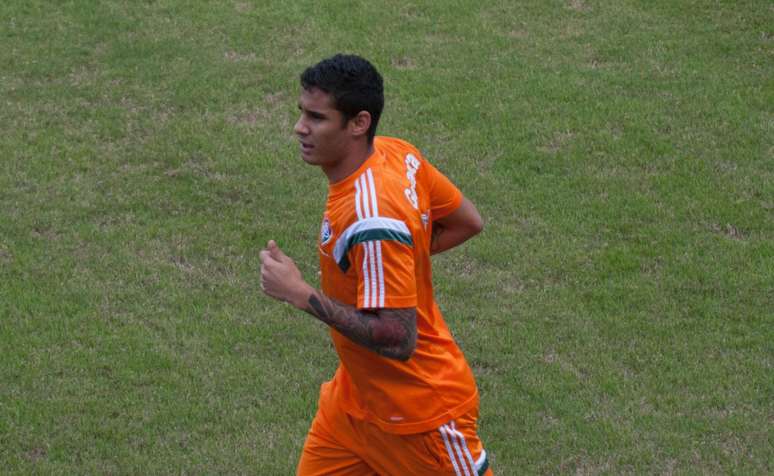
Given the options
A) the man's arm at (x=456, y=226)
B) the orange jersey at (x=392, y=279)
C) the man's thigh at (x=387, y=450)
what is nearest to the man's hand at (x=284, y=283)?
the orange jersey at (x=392, y=279)

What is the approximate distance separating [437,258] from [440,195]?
3736 mm

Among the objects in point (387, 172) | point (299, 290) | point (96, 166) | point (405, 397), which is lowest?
point (96, 166)

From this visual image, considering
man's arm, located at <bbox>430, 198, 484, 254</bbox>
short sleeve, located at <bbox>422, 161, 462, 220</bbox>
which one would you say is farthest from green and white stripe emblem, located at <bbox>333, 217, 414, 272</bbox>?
man's arm, located at <bbox>430, 198, 484, 254</bbox>

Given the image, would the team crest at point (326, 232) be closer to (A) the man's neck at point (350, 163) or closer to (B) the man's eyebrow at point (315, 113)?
(A) the man's neck at point (350, 163)

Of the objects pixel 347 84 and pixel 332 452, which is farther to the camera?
pixel 332 452

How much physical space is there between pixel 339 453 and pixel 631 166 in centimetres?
552

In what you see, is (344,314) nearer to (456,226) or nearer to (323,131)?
(323,131)

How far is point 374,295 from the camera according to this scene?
4.66 m

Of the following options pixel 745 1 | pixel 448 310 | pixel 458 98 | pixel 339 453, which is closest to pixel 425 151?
pixel 458 98

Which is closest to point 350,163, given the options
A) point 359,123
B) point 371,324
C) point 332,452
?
point 359,123

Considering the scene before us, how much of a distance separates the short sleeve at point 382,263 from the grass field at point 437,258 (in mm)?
2588

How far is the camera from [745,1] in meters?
12.9

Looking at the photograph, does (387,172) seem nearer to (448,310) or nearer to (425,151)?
(448,310)

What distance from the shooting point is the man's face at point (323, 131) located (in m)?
4.92
